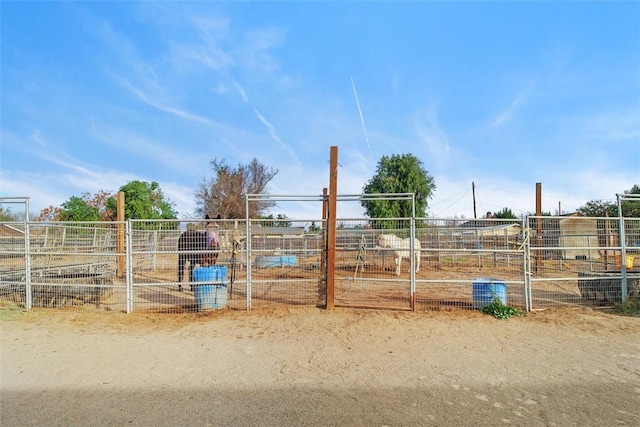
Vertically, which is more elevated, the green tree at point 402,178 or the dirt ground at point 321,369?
the green tree at point 402,178

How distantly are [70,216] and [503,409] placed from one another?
35.7 m

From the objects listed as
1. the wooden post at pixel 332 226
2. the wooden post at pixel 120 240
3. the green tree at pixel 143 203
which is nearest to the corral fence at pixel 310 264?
the wooden post at pixel 332 226

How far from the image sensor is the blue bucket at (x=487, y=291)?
816 cm

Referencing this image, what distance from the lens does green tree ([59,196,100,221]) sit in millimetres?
31562

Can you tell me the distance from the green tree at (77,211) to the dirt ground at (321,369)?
2664 centimetres

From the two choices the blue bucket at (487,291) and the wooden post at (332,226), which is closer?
the blue bucket at (487,291)

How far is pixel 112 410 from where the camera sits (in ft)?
13.3

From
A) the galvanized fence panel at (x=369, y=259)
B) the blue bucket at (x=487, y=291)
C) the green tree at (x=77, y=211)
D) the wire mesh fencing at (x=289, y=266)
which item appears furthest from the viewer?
the green tree at (x=77, y=211)

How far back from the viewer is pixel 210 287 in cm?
A: 847

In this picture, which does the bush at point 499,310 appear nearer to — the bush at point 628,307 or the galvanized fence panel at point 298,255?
the bush at point 628,307

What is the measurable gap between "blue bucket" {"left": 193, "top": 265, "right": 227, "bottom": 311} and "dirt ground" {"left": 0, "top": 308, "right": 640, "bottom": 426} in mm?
410

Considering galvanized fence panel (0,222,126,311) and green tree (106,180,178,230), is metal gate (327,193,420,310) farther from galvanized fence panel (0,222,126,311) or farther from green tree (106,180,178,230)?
green tree (106,180,178,230)

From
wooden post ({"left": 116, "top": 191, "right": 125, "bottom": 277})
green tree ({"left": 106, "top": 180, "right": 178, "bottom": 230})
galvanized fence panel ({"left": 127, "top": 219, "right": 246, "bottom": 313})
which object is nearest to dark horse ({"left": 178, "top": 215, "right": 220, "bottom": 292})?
galvanized fence panel ({"left": 127, "top": 219, "right": 246, "bottom": 313})

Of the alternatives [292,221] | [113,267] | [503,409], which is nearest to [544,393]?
[503,409]
